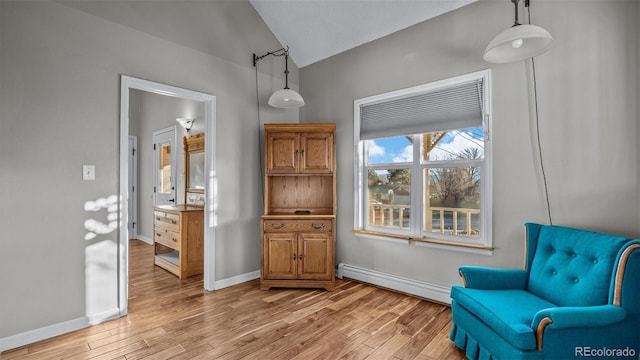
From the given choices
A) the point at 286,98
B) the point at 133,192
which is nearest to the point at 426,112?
the point at 286,98

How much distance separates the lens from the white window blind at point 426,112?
2.90 meters

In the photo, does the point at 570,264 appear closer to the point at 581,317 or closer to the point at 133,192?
the point at 581,317

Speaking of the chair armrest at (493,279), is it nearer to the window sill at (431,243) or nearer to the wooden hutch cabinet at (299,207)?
the window sill at (431,243)

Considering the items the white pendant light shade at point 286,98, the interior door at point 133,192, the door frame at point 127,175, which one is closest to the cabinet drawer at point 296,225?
the door frame at point 127,175

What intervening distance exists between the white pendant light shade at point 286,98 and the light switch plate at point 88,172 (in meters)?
1.71

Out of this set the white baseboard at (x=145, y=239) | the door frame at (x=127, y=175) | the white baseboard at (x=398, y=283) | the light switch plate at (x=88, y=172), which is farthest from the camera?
the white baseboard at (x=145, y=239)

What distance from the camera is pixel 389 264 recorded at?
3463mm

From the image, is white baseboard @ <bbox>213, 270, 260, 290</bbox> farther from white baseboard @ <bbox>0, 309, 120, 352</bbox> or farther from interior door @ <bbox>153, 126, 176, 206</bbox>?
interior door @ <bbox>153, 126, 176, 206</bbox>

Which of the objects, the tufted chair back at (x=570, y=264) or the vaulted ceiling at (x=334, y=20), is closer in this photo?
the tufted chair back at (x=570, y=264)

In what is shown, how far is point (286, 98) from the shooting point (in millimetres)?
3156

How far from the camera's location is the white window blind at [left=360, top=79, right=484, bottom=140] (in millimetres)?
2900

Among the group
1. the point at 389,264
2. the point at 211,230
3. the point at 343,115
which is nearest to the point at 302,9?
the point at 343,115

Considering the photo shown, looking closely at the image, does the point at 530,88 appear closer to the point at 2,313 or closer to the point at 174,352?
the point at 174,352

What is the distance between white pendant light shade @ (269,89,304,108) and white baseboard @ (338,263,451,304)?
6.71 feet
